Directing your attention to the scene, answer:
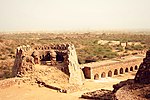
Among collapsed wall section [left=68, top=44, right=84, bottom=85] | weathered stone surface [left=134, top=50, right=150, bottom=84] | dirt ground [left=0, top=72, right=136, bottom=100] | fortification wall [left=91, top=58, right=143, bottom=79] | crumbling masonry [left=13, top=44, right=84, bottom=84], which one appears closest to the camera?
weathered stone surface [left=134, top=50, right=150, bottom=84]

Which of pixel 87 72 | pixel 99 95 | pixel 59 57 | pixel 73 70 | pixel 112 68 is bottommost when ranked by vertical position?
pixel 112 68

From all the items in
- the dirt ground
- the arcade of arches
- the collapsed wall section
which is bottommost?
the arcade of arches

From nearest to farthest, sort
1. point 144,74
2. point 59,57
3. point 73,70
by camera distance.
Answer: point 144,74
point 73,70
point 59,57

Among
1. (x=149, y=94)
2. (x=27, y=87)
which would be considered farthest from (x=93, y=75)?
(x=149, y=94)

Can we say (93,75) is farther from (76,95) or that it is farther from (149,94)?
(149,94)

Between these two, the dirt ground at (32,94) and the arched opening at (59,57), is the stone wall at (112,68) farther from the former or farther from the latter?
the dirt ground at (32,94)

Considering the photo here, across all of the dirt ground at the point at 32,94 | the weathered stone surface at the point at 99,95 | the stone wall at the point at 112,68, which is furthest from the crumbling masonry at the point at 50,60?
the stone wall at the point at 112,68

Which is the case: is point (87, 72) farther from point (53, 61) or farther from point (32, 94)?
point (32, 94)

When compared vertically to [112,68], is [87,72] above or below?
above

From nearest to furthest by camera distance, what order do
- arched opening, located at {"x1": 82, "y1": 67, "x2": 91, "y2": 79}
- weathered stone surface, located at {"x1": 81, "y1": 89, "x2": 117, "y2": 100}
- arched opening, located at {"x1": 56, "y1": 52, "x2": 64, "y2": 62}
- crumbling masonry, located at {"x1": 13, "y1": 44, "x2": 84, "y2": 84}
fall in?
weathered stone surface, located at {"x1": 81, "y1": 89, "x2": 117, "y2": 100}
crumbling masonry, located at {"x1": 13, "y1": 44, "x2": 84, "y2": 84}
arched opening, located at {"x1": 56, "y1": 52, "x2": 64, "y2": 62}
arched opening, located at {"x1": 82, "y1": 67, "x2": 91, "y2": 79}

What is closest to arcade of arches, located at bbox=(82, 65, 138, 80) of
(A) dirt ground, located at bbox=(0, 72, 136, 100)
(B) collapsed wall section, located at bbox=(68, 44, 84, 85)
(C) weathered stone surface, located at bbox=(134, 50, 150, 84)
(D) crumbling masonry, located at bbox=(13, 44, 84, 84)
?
(D) crumbling masonry, located at bbox=(13, 44, 84, 84)

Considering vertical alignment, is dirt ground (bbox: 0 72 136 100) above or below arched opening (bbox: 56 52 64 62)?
below

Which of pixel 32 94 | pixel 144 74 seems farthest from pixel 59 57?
pixel 144 74

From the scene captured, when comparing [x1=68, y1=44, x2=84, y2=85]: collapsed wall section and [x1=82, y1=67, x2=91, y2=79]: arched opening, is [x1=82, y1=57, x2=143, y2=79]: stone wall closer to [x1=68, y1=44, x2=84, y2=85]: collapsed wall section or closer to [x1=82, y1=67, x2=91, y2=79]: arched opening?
[x1=82, y1=67, x2=91, y2=79]: arched opening
